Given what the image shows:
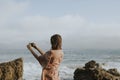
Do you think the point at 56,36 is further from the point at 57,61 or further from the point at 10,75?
the point at 10,75

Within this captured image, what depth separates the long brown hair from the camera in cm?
806

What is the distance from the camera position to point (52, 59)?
8.13 meters

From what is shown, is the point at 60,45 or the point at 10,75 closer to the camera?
the point at 60,45

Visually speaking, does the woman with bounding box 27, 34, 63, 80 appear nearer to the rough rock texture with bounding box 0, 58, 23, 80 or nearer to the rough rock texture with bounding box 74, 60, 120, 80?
the rough rock texture with bounding box 0, 58, 23, 80

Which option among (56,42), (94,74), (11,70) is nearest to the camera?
(56,42)

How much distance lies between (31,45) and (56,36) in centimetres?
45

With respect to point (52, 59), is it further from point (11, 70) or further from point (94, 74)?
point (94, 74)

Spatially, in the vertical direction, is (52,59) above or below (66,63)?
below

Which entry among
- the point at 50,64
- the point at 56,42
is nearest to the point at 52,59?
the point at 50,64

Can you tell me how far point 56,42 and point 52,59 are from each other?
30 centimetres

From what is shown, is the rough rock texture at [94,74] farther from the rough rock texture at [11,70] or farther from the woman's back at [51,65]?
the woman's back at [51,65]

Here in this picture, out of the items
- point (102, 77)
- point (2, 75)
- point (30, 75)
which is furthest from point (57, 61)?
point (30, 75)

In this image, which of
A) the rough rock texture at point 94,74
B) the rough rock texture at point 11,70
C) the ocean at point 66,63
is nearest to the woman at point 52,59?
the rough rock texture at point 11,70

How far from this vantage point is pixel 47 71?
8109 millimetres
